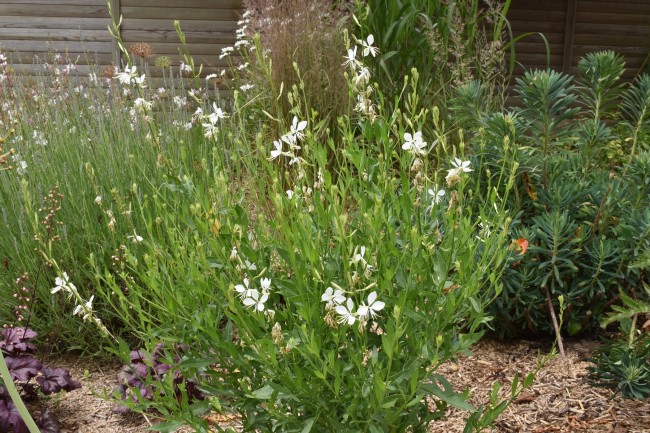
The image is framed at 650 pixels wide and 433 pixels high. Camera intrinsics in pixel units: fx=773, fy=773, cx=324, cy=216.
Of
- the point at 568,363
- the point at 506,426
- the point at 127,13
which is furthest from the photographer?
the point at 127,13

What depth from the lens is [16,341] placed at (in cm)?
274

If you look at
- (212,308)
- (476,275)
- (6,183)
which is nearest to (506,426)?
(476,275)

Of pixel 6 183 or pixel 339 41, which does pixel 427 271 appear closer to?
pixel 6 183

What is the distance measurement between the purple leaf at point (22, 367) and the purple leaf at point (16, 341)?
0.03 metres

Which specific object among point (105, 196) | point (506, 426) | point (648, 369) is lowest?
point (506, 426)

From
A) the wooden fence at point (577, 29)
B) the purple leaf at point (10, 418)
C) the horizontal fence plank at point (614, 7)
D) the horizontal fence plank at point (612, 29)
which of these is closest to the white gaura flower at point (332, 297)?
the purple leaf at point (10, 418)

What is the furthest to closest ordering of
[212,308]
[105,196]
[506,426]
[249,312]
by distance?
[105,196] < [506,426] < [212,308] < [249,312]

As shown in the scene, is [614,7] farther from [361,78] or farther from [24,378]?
[24,378]

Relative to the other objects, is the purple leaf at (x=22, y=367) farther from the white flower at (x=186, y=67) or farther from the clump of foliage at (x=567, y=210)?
the clump of foliage at (x=567, y=210)

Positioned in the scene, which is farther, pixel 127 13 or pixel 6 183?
pixel 127 13

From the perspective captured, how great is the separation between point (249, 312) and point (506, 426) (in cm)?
121

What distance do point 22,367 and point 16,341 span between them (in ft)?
0.34

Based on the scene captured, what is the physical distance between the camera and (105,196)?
340 centimetres

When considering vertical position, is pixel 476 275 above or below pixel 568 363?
above
